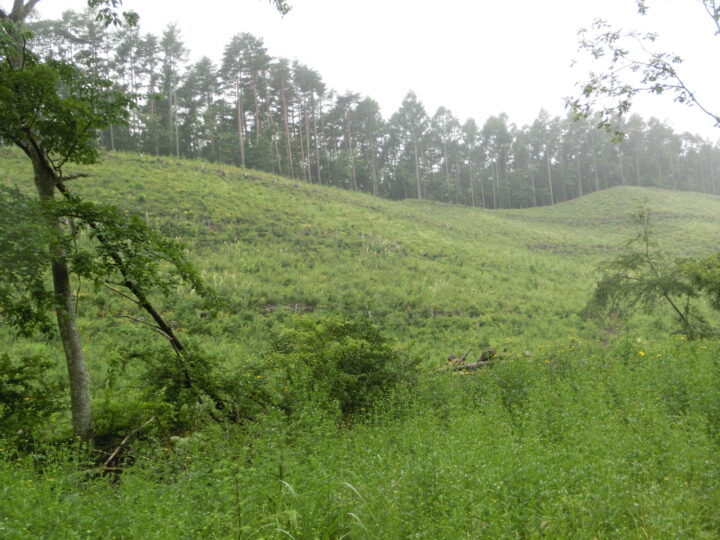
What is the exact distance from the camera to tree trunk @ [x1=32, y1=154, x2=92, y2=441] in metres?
5.17

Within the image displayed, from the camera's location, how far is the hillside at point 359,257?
1572 cm

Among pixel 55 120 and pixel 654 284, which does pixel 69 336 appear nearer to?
pixel 55 120

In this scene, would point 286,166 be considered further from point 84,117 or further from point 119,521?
point 119,521

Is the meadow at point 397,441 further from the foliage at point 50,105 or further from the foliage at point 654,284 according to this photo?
the foliage at point 50,105

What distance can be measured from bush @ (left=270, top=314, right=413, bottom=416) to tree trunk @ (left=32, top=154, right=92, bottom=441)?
2.80 metres

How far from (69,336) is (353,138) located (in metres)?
59.8

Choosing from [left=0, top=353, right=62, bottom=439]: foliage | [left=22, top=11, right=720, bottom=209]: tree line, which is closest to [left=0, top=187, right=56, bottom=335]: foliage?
[left=0, top=353, right=62, bottom=439]: foliage

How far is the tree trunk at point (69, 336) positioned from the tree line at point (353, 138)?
→ 110 feet

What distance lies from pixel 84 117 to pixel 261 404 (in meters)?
4.92

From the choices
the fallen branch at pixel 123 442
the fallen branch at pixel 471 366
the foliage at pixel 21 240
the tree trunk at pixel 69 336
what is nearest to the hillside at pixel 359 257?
the fallen branch at pixel 471 366

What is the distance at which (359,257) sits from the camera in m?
22.8

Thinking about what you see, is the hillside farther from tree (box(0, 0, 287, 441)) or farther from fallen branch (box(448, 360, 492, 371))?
tree (box(0, 0, 287, 441))

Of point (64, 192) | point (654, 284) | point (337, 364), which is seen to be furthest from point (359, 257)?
point (64, 192)

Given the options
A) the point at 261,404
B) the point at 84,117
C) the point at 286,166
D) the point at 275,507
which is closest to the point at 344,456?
the point at 275,507
